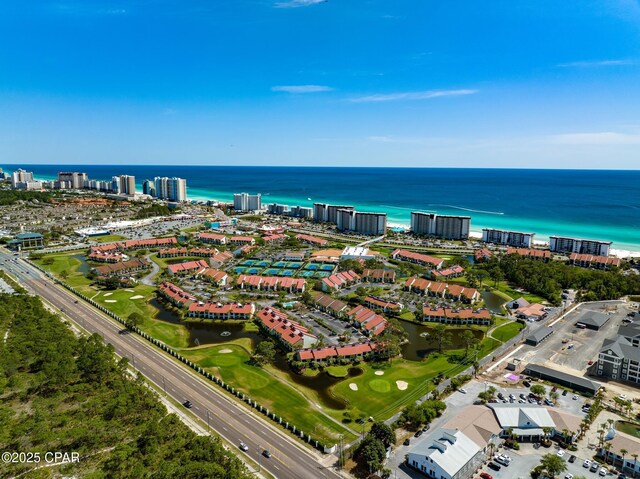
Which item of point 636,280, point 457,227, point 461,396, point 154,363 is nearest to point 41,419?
point 154,363

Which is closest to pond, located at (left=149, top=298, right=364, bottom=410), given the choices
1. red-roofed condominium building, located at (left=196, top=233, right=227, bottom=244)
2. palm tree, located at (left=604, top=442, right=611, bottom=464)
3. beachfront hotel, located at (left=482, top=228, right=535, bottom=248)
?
palm tree, located at (left=604, top=442, right=611, bottom=464)

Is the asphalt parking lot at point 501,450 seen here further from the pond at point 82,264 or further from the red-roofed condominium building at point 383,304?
the pond at point 82,264

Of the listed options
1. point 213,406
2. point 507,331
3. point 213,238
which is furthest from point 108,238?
point 507,331

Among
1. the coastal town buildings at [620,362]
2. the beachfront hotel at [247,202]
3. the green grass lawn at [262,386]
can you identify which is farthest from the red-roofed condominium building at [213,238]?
the coastal town buildings at [620,362]

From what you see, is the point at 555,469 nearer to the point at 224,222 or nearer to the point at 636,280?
the point at 636,280

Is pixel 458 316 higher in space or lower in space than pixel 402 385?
higher

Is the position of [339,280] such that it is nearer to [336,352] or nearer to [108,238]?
[336,352]

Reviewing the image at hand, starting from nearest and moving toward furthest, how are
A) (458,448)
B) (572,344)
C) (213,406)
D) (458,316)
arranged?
(458,448) → (213,406) → (572,344) → (458,316)
